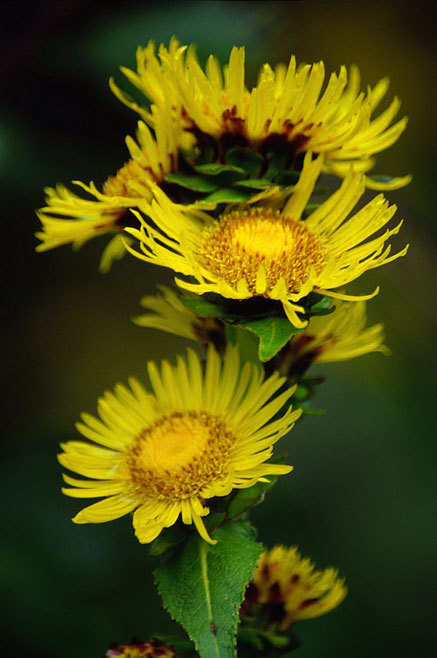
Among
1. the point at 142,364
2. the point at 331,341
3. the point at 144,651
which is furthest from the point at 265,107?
the point at 142,364

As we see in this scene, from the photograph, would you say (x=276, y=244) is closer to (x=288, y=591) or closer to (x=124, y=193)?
(x=124, y=193)

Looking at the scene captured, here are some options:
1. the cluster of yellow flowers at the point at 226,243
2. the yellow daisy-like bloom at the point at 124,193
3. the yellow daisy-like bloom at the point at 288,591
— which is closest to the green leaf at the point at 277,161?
the cluster of yellow flowers at the point at 226,243

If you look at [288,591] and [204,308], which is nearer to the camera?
[204,308]

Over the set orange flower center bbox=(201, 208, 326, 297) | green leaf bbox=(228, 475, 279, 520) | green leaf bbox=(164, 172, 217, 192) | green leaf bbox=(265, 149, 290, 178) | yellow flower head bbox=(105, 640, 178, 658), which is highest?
green leaf bbox=(265, 149, 290, 178)

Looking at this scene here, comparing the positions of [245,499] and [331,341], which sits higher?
[331,341]

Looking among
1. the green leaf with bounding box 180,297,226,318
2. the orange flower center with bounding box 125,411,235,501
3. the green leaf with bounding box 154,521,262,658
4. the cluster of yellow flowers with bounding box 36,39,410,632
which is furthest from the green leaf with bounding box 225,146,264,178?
the green leaf with bounding box 154,521,262,658

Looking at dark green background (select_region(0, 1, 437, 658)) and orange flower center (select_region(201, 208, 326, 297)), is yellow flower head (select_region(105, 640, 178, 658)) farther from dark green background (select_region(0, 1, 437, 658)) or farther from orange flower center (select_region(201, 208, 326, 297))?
dark green background (select_region(0, 1, 437, 658))

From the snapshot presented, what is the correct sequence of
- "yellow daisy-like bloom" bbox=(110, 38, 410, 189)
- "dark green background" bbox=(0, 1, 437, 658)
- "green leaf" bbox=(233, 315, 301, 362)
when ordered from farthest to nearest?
"dark green background" bbox=(0, 1, 437, 658) < "yellow daisy-like bloom" bbox=(110, 38, 410, 189) < "green leaf" bbox=(233, 315, 301, 362)
